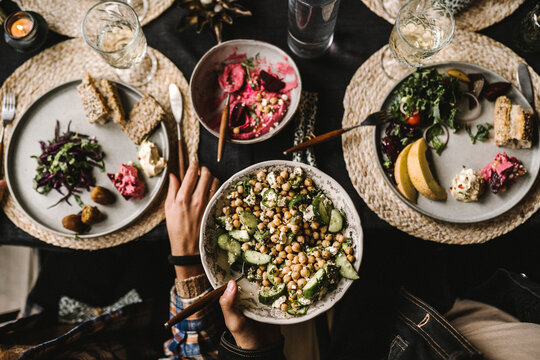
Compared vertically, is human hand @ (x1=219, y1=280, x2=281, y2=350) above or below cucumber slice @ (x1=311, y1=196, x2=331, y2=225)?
below

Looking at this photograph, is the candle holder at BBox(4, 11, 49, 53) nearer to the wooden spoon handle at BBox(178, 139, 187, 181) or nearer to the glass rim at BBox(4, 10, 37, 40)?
the glass rim at BBox(4, 10, 37, 40)

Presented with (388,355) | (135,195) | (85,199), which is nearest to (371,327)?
(388,355)

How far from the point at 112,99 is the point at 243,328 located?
103 centimetres

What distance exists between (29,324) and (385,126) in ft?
5.91

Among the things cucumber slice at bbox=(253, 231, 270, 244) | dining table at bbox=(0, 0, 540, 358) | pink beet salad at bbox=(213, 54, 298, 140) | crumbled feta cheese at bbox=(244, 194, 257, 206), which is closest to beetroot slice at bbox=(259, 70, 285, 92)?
pink beet salad at bbox=(213, 54, 298, 140)

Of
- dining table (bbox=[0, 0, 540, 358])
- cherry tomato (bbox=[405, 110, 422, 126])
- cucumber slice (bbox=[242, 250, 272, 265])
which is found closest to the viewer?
cucumber slice (bbox=[242, 250, 272, 265])

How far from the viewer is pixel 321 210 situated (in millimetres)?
1235

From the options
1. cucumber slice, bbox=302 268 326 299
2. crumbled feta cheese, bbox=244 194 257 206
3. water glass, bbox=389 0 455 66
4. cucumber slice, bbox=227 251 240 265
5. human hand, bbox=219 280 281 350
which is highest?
water glass, bbox=389 0 455 66

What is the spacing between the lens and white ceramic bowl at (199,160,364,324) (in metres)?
1.18

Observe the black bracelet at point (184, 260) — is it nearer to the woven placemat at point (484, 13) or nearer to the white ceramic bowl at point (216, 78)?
the white ceramic bowl at point (216, 78)

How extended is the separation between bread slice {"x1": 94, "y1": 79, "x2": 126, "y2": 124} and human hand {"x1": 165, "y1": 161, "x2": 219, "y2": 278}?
315 mm

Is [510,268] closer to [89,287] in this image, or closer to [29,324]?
[89,287]

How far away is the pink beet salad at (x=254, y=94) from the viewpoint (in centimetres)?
138

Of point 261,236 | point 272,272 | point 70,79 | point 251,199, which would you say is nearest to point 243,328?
point 272,272
